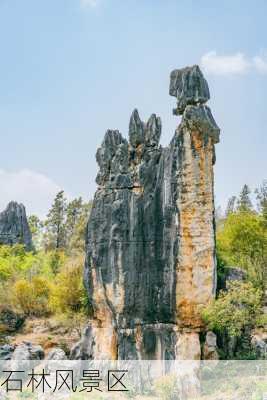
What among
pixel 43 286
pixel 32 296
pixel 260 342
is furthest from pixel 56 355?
pixel 43 286

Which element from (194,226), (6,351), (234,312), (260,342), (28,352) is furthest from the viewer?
(6,351)

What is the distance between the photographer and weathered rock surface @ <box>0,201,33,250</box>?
50.4 meters

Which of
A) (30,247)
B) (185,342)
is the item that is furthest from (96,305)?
(30,247)

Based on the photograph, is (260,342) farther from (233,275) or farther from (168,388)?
(168,388)

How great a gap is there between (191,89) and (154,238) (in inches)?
225

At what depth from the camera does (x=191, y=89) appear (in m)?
21.2

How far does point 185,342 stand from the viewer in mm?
19672

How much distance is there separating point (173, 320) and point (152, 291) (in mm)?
1405

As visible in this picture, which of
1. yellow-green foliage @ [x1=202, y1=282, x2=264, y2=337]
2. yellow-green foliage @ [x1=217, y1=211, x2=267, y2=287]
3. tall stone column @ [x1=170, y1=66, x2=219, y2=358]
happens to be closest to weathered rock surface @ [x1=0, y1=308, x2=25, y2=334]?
yellow-green foliage @ [x1=217, y1=211, x2=267, y2=287]

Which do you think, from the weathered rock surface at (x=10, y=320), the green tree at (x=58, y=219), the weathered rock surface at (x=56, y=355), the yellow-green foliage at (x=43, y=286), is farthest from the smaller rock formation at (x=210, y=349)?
the green tree at (x=58, y=219)

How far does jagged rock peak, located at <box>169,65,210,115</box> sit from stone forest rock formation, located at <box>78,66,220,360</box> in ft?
0.12

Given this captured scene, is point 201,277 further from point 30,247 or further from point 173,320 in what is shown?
point 30,247

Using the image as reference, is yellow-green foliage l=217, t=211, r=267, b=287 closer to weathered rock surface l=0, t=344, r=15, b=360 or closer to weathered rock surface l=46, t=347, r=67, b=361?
weathered rock surface l=46, t=347, r=67, b=361

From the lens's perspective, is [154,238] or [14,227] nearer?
[154,238]
